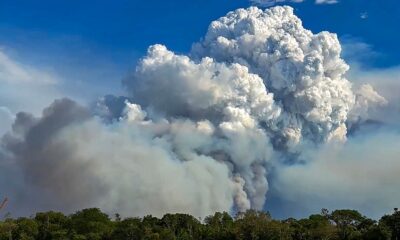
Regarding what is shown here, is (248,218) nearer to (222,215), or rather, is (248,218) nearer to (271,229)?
(271,229)

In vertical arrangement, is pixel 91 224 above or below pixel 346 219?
below

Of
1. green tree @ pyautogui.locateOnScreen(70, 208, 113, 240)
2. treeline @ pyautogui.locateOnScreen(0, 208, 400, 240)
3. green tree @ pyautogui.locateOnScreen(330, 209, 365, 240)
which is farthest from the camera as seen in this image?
green tree @ pyautogui.locateOnScreen(330, 209, 365, 240)

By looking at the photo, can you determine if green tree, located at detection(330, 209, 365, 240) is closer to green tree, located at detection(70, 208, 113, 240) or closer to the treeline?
the treeline

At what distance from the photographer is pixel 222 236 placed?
12525 centimetres

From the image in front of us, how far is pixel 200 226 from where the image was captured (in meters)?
150

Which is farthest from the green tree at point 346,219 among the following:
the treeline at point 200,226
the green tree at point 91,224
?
the green tree at point 91,224

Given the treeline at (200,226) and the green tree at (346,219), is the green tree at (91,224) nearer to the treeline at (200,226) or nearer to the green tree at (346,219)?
the treeline at (200,226)

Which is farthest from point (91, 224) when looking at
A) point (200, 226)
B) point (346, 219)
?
point (346, 219)

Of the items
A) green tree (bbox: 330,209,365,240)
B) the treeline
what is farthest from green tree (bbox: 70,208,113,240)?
green tree (bbox: 330,209,365,240)

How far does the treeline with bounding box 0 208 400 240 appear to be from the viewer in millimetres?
120562

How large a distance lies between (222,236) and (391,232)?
111ft

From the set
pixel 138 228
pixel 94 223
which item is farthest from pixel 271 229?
pixel 94 223

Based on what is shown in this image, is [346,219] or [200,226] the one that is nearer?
[346,219]

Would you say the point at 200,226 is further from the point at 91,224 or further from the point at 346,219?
the point at 346,219
